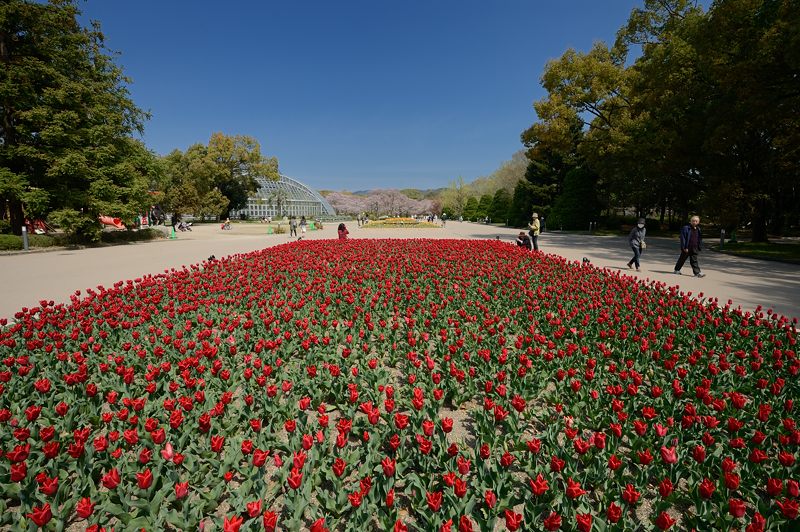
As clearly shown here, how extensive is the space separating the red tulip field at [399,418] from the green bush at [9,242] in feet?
54.7

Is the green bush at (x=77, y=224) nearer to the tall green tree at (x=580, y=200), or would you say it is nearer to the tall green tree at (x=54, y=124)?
the tall green tree at (x=54, y=124)

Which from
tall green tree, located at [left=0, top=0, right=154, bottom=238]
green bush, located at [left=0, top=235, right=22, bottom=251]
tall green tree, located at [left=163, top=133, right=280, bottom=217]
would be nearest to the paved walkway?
green bush, located at [left=0, top=235, right=22, bottom=251]

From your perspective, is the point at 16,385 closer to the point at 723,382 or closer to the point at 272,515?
the point at 272,515

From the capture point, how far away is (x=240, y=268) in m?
9.71

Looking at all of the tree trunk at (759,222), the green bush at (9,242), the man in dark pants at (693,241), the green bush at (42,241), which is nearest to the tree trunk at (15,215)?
the green bush at (42,241)

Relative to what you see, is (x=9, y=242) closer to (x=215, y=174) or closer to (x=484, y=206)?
(x=215, y=174)

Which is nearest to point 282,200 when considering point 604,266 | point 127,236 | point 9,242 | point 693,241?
point 127,236

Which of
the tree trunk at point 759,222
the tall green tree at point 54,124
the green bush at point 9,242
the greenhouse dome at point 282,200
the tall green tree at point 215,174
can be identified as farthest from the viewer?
the greenhouse dome at point 282,200

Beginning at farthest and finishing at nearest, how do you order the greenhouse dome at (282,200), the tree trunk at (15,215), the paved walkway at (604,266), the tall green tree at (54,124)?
the greenhouse dome at (282,200) < the tree trunk at (15,215) < the tall green tree at (54,124) < the paved walkway at (604,266)

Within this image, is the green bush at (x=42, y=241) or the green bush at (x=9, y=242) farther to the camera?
the green bush at (x=42, y=241)

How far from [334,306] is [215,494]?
4.44m

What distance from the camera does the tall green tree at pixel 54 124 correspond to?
61.0ft

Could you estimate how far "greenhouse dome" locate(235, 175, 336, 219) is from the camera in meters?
74.4

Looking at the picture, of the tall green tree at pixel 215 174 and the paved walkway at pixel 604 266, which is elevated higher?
the tall green tree at pixel 215 174
